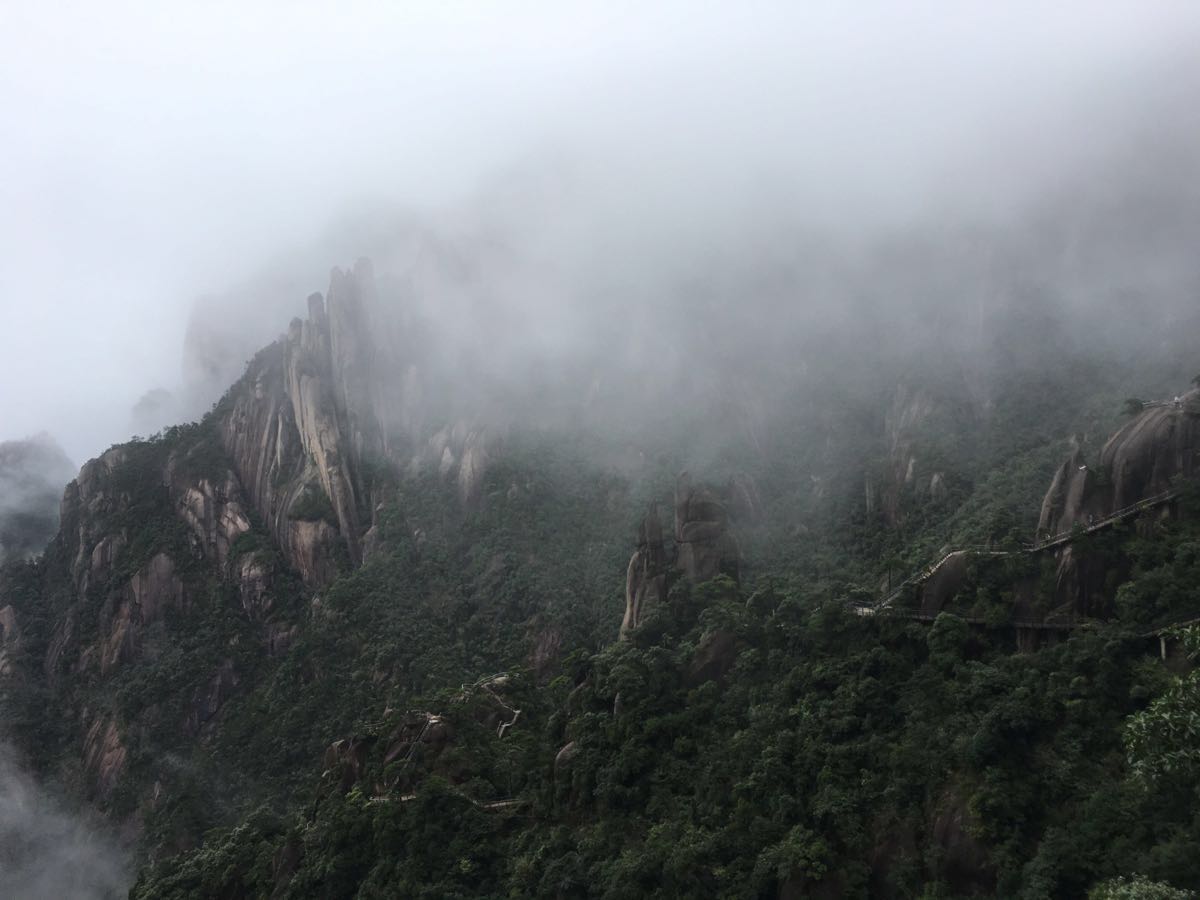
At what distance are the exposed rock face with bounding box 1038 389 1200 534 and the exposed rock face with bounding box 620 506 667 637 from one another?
20.2 metres

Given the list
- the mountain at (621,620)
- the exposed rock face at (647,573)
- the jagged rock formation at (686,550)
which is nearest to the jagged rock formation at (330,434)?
the mountain at (621,620)

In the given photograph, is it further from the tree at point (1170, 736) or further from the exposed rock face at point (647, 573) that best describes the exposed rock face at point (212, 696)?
the tree at point (1170, 736)

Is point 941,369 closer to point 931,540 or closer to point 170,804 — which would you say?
point 931,540

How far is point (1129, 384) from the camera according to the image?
60156 mm

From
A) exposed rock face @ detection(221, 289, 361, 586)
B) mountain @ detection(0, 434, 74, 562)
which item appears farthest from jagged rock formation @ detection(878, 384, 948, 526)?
mountain @ detection(0, 434, 74, 562)

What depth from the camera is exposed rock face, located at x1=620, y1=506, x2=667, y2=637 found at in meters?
51.8

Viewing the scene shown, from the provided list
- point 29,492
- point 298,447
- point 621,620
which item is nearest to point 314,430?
point 298,447

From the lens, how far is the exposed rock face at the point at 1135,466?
34.9 metres

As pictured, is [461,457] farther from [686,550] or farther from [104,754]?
[686,550]

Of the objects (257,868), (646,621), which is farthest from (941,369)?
(257,868)

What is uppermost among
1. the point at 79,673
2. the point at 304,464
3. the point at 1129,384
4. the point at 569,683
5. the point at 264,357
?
the point at 264,357

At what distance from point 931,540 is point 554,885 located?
26904mm

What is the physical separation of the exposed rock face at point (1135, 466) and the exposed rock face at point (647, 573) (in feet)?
66.2

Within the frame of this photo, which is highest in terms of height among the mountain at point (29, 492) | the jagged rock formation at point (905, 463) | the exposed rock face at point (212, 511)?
the mountain at point (29, 492)
